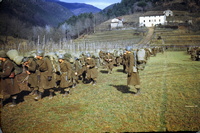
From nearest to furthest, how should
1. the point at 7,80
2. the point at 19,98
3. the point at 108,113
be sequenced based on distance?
1. the point at 108,113
2. the point at 7,80
3. the point at 19,98

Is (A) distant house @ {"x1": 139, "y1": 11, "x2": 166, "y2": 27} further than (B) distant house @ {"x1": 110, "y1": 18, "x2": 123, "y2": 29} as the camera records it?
No

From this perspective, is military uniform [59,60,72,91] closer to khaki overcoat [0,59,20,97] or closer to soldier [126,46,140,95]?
khaki overcoat [0,59,20,97]

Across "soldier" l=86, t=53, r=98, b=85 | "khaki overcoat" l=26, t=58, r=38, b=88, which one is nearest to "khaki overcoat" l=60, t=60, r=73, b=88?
"khaki overcoat" l=26, t=58, r=38, b=88

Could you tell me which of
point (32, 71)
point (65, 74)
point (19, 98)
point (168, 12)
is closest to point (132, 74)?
point (65, 74)

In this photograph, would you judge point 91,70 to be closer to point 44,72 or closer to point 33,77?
point 44,72

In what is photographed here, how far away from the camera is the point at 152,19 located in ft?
267

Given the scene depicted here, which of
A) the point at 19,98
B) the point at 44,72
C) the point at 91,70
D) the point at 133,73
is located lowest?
the point at 19,98

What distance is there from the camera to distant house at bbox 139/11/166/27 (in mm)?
80250

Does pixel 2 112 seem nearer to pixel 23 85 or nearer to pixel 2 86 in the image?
pixel 2 86

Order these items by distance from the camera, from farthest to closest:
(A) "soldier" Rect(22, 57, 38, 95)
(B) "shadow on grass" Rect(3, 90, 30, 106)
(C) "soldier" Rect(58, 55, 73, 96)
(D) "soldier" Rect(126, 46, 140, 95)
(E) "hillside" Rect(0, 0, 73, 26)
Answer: (E) "hillside" Rect(0, 0, 73, 26), (C) "soldier" Rect(58, 55, 73, 96), (D) "soldier" Rect(126, 46, 140, 95), (B) "shadow on grass" Rect(3, 90, 30, 106), (A) "soldier" Rect(22, 57, 38, 95)

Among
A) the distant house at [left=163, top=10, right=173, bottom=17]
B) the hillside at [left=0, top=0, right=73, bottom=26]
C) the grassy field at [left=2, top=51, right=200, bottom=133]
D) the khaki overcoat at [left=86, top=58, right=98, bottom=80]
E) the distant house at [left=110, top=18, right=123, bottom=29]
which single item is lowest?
the grassy field at [left=2, top=51, right=200, bottom=133]

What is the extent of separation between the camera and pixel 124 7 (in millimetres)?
115562

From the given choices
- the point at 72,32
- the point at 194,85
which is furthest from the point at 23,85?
the point at 72,32

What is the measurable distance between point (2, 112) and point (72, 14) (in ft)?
324
